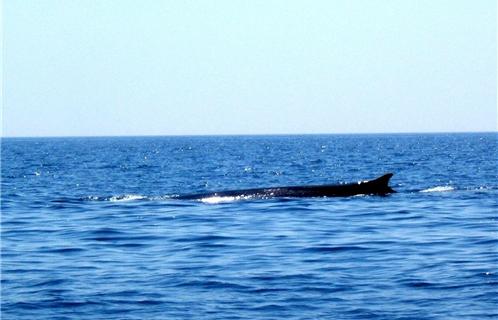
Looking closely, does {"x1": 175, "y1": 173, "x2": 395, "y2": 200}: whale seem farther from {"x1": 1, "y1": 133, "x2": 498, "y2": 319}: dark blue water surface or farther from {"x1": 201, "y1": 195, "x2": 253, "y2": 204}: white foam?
{"x1": 1, "y1": 133, "x2": 498, "y2": 319}: dark blue water surface

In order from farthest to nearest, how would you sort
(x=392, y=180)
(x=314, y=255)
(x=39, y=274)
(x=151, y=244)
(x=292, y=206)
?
1. (x=392, y=180)
2. (x=292, y=206)
3. (x=151, y=244)
4. (x=314, y=255)
5. (x=39, y=274)

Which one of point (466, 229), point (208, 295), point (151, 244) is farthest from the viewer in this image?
point (466, 229)

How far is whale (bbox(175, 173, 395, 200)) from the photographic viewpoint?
2797 centimetres

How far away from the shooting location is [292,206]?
81.6ft

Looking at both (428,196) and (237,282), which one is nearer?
(237,282)

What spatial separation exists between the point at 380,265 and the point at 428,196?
47.9 ft

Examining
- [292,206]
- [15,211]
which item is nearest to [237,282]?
[292,206]

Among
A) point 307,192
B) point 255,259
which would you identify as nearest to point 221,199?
point 307,192

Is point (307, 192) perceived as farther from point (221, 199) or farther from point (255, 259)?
point (255, 259)

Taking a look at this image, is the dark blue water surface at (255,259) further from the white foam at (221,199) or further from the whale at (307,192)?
the whale at (307,192)

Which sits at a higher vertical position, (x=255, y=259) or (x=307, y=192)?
(x=307, y=192)

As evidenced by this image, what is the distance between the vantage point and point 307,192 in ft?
92.9

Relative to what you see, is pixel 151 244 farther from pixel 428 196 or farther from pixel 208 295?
pixel 428 196

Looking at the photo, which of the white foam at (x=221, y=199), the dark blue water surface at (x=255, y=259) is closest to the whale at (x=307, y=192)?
the white foam at (x=221, y=199)
